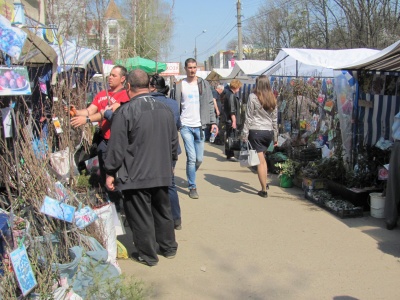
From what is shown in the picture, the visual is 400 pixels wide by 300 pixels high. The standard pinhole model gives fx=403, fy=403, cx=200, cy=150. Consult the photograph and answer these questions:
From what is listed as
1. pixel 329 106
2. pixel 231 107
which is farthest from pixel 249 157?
pixel 231 107

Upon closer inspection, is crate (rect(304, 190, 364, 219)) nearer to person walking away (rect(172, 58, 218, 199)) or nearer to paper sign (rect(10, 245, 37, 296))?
person walking away (rect(172, 58, 218, 199))

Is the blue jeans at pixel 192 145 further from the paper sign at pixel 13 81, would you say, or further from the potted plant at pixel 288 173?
the paper sign at pixel 13 81

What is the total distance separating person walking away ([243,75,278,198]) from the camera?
20.4 ft

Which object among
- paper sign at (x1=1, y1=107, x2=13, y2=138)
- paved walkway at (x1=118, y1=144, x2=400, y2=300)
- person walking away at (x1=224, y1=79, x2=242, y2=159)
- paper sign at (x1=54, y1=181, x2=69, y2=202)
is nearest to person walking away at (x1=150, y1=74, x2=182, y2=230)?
paved walkway at (x1=118, y1=144, x2=400, y2=300)

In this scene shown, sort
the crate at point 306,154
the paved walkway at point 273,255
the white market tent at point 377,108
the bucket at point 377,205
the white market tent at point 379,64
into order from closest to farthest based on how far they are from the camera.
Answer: the paved walkway at point 273,255, the bucket at point 377,205, the white market tent at point 379,64, the white market tent at point 377,108, the crate at point 306,154

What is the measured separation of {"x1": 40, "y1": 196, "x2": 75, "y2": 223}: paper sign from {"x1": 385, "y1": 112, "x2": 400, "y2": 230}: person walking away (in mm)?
3700

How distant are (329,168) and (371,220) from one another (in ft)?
3.91

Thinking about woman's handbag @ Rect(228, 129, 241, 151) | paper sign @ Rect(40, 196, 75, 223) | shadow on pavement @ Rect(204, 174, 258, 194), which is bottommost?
shadow on pavement @ Rect(204, 174, 258, 194)

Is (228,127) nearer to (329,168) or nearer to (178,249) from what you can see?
(329,168)

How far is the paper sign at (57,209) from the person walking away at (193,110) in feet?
9.94

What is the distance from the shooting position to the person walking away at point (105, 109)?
438 cm

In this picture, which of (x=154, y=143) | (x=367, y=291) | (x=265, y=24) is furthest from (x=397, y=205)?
(x=265, y=24)

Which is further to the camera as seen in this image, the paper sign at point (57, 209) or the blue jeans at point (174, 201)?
the blue jeans at point (174, 201)

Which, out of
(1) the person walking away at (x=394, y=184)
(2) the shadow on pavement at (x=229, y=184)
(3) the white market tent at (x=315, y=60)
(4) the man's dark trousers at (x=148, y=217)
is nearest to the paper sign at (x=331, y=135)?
(3) the white market tent at (x=315, y=60)
